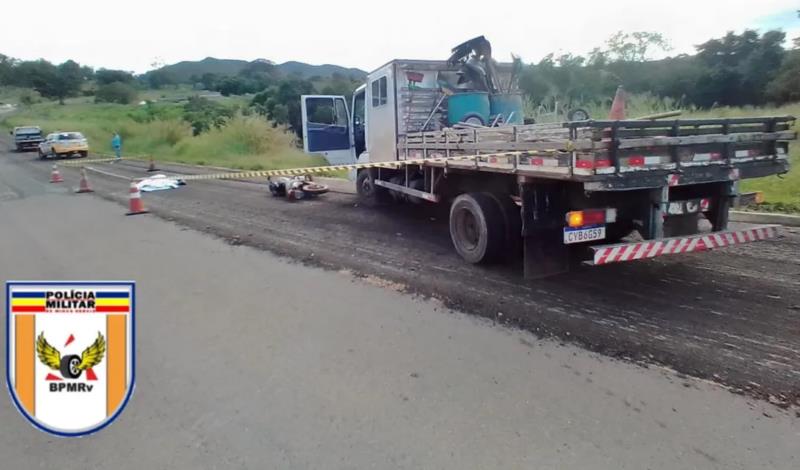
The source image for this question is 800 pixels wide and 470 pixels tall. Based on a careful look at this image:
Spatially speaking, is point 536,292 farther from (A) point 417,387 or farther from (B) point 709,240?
(A) point 417,387

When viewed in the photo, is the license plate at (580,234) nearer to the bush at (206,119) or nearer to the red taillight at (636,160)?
the red taillight at (636,160)

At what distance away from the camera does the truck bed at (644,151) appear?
4.27 m

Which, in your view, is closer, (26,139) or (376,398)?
(376,398)

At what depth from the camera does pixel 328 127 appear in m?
11.4

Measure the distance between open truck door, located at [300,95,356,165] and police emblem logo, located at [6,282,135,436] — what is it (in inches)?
360

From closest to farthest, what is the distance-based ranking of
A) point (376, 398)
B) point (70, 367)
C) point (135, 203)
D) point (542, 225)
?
point (70, 367), point (376, 398), point (542, 225), point (135, 203)

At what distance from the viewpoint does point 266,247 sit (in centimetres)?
739

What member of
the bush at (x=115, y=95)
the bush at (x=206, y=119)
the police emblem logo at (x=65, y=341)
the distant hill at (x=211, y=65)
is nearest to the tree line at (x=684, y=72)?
the bush at (x=206, y=119)

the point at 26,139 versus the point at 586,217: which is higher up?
the point at 26,139

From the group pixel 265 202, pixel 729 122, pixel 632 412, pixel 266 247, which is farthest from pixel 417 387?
pixel 265 202

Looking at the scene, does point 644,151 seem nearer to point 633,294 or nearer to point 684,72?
point 633,294

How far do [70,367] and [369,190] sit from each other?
8226mm

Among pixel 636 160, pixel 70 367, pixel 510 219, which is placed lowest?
pixel 70 367

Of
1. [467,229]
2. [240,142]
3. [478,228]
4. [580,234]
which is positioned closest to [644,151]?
A: [580,234]
